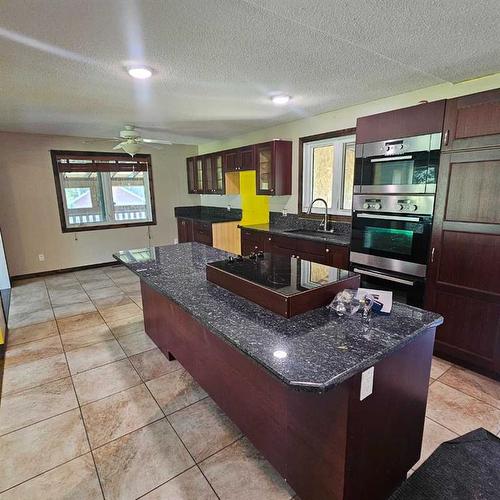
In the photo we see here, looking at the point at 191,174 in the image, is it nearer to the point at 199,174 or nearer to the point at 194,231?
the point at 199,174

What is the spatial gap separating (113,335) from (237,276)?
215cm

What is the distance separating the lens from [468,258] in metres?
2.34

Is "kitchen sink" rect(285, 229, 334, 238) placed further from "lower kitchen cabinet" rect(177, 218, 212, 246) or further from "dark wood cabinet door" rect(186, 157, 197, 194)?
"dark wood cabinet door" rect(186, 157, 197, 194)

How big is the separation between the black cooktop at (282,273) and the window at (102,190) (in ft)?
15.1

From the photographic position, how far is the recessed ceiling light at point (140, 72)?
2283mm

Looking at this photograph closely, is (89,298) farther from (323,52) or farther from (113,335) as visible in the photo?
(323,52)

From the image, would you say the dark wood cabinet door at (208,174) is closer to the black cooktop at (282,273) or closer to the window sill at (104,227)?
the window sill at (104,227)

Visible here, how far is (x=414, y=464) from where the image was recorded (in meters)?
1.59

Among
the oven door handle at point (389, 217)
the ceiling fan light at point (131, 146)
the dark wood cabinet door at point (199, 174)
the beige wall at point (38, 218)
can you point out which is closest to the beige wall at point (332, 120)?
the dark wood cabinet door at point (199, 174)

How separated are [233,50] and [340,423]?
2.22 metres

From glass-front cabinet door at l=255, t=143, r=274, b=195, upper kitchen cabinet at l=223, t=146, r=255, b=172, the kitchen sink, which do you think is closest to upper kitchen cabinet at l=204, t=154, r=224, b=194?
upper kitchen cabinet at l=223, t=146, r=255, b=172

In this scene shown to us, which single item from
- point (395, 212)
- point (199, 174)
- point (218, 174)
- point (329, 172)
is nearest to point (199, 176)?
point (199, 174)

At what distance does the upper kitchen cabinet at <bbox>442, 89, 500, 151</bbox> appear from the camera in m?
2.12

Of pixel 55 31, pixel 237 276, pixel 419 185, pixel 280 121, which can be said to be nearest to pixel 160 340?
pixel 237 276
